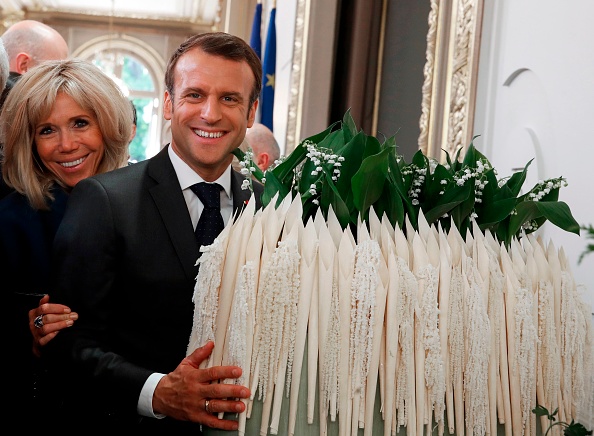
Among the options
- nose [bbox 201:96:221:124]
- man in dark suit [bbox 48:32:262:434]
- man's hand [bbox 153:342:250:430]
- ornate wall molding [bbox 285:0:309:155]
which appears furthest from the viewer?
ornate wall molding [bbox 285:0:309:155]

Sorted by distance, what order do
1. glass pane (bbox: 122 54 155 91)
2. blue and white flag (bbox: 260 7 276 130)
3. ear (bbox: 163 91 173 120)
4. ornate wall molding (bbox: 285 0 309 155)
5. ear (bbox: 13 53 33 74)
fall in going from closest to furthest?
1. ear (bbox: 163 91 173 120)
2. ear (bbox: 13 53 33 74)
3. ornate wall molding (bbox: 285 0 309 155)
4. blue and white flag (bbox: 260 7 276 130)
5. glass pane (bbox: 122 54 155 91)

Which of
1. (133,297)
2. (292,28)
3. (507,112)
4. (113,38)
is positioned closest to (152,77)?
(113,38)

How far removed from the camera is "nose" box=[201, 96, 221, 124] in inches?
63.9

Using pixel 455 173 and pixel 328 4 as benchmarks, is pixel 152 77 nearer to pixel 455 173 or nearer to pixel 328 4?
pixel 328 4

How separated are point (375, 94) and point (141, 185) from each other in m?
3.10

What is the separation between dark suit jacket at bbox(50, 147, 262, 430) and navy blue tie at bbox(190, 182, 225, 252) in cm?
5

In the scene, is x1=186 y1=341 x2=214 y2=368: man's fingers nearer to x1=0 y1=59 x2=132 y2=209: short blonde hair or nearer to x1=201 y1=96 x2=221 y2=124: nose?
x1=201 y1=96 x2=221 y2=124: nose

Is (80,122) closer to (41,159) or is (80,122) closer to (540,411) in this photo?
(41,159)

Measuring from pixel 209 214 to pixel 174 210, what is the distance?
0.09 m

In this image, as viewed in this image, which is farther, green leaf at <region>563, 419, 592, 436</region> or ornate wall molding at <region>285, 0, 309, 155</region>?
ornate wall molding at <region>285, 0, 309, 155</region>

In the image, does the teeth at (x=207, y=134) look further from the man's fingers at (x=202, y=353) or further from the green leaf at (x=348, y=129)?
the man's fingers at (x=202, y=353)

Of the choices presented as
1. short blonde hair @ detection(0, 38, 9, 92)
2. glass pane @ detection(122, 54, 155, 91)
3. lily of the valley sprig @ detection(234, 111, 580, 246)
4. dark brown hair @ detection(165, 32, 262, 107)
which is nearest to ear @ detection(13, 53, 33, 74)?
short blonde hair @ detection(0, 38, 9, 92)

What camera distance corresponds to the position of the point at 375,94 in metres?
4.58

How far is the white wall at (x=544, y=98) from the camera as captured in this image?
81.4 inches
